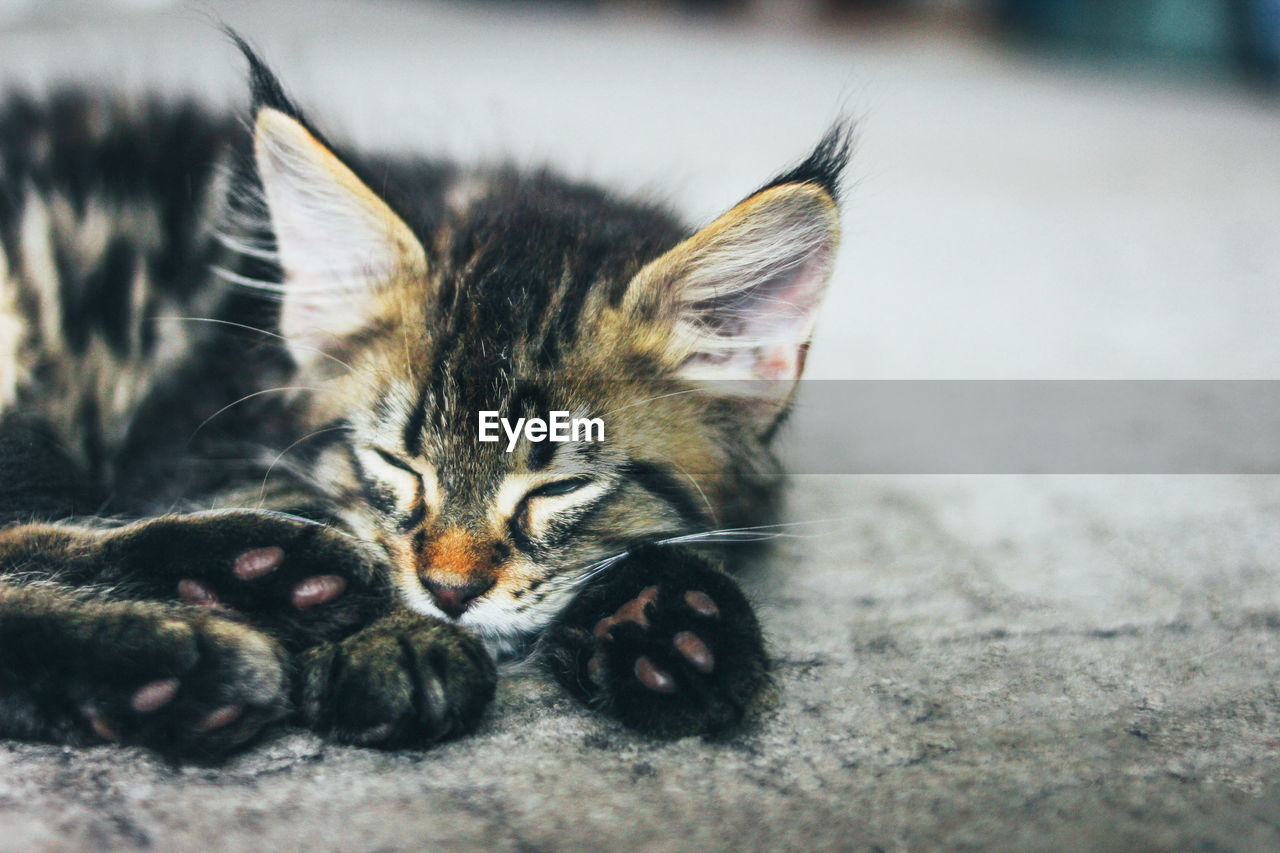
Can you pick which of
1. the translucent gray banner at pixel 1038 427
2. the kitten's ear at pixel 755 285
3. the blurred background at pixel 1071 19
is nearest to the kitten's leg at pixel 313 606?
the kitten's ear at pixel 755 285

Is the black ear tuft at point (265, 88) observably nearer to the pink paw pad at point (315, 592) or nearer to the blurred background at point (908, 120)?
the blurred background at point (908, 120)

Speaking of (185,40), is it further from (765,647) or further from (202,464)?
(765,647)

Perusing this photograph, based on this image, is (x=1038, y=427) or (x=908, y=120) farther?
(x=908, y=120)

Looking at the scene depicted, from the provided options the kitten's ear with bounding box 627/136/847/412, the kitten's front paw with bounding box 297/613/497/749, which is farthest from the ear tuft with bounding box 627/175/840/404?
the kitten's front paw with bounding box 297/613/497/749

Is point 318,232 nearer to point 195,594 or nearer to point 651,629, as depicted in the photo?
point 195,594

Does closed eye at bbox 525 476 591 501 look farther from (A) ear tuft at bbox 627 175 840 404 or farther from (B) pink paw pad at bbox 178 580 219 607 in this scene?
(B) pink paw pad at bbox 178 580 219 607

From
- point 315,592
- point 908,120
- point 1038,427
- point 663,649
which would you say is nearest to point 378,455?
point 315,592
